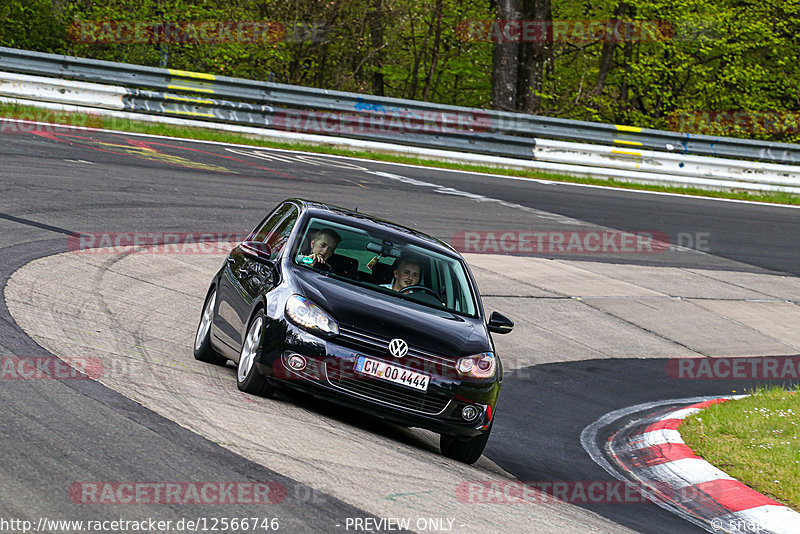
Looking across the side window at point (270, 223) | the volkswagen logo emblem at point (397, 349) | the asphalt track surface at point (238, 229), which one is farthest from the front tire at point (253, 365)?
the side window at point (270, 223)

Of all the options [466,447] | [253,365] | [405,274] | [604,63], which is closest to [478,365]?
[466,447]

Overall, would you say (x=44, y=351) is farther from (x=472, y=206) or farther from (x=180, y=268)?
(x=472, y=206)

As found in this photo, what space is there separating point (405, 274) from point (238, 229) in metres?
6.60

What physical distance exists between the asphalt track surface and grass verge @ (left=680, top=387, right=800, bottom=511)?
93 centimetres

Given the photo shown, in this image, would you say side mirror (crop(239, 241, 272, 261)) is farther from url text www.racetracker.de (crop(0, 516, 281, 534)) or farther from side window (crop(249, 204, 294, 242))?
url text www.racetracker.de (crop(0, 516, 281, 534))

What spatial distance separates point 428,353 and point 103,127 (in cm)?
1496

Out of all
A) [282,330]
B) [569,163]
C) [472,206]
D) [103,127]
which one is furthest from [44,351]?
[569,163]

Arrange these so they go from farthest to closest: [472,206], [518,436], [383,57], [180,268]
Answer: [383,57] → [472,206] → [180,268] → [518,436]

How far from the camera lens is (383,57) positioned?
3117 centimetres

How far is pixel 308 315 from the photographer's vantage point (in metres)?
6.92

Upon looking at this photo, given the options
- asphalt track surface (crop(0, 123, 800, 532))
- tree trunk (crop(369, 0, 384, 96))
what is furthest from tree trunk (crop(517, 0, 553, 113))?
asphalt track surface (crop(0, 123, 800, 532))

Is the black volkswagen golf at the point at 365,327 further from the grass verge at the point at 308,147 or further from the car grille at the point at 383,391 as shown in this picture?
the grass verge at the point at 308,147

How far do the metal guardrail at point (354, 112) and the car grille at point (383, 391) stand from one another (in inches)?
620

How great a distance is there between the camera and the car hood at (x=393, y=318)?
22.6 feet
